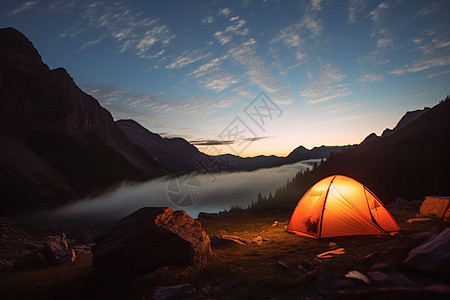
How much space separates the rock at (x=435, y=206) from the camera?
17531 mm

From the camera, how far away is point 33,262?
13.5 metres

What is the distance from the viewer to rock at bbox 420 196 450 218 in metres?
17.5

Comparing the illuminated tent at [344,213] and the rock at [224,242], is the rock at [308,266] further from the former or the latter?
the illuminated tent at [344,213]

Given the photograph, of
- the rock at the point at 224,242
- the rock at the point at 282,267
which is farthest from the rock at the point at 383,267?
the rock at the point at 224,242

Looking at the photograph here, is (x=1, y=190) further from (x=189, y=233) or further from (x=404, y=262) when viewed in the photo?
(x=404, y=262)

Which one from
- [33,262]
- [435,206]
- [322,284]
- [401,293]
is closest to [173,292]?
[322,284]

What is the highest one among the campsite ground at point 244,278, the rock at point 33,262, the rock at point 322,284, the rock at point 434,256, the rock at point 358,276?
the rock at point 434,256

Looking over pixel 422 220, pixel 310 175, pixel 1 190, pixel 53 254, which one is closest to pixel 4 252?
pixel 53 254

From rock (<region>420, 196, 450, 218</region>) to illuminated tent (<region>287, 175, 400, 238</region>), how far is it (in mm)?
6066

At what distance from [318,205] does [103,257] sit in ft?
40.9

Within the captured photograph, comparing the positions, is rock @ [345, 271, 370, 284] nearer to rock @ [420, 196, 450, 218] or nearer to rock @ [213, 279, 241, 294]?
rock @ [213, 279, 241, 294]

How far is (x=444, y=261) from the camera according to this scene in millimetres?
6094

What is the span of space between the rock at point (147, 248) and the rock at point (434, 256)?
755 cm

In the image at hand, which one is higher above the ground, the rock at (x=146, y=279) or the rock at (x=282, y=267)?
the rock at (x=282, y=267)
